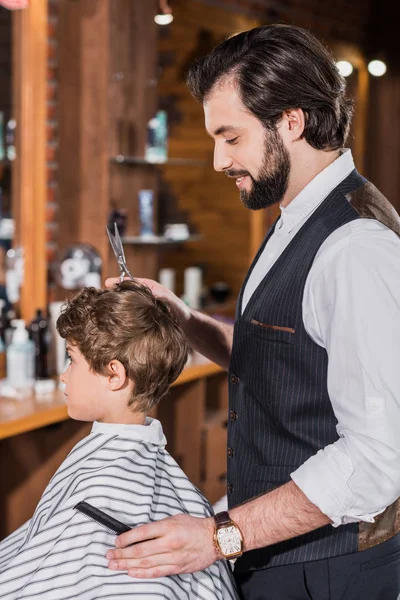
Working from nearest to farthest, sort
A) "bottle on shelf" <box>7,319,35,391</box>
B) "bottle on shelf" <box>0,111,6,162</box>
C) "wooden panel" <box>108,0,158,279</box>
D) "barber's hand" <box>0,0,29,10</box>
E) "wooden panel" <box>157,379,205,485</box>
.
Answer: "bottle on shelf" <box>7,319,35,391</box>
"barber's hand" <box>0,0,29,10</box>
"bottle on shelf" <box>0,111,6,162</box>
"wooden panel" <box>108,0,158,279</box>
"wooden panel" <box>157,379,205,485</box>

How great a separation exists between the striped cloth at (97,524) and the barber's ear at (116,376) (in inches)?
4.0

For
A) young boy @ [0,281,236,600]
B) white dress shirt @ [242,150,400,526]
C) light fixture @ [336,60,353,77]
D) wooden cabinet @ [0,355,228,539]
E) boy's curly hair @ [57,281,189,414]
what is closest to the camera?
white dress shirt @ [242,150,400,526]

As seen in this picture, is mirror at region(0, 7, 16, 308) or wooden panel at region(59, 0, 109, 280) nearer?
mirror at region(0, 7, 16, 308)

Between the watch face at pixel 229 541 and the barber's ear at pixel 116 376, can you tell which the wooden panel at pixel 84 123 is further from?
the watch face at pixel 229 541

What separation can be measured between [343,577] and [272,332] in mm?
481

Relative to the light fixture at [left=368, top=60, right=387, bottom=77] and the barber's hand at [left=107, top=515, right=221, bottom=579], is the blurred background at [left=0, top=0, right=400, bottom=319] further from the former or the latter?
the barber's hand at [left=107, top=515, right=221, bottom=579]

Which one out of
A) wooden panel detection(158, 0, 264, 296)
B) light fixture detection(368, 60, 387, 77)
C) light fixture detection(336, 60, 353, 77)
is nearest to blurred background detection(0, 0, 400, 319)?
wooden panel detection(158, 0, 264, 296)

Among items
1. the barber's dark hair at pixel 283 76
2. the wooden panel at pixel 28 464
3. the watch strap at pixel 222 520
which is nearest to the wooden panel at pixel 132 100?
the wooden panel at pixel 28 464

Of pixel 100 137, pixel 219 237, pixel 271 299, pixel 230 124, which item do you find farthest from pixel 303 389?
pixel 219 237

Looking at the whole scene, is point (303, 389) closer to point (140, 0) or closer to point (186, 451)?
point (186, 451)

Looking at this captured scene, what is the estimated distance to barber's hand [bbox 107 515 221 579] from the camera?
1318 millimetres

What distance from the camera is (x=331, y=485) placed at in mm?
1294

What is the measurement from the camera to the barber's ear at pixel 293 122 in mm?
1518

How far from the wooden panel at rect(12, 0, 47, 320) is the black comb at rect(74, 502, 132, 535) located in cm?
202
